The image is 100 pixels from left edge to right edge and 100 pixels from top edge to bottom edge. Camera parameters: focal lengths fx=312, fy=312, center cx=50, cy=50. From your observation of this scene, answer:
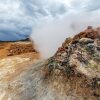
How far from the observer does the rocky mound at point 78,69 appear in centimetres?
1884

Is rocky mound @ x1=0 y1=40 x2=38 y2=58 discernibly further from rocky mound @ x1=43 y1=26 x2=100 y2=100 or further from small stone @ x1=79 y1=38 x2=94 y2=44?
small stone @ x1=79 y1=38 x2=94 y2=44

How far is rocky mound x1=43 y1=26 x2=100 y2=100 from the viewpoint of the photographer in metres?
18.8

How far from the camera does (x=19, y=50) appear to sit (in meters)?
34.6

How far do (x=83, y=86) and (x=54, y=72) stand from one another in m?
2.62

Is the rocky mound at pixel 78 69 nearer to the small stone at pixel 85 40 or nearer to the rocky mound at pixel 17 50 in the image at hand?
A: the small stone at pixel 85 40

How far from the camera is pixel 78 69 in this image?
19766 mm

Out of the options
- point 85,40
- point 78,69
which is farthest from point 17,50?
point 78,69

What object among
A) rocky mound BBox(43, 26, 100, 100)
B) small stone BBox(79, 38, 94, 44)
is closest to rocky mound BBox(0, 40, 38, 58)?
rocky mound BBox(43, 26, 100, 100)

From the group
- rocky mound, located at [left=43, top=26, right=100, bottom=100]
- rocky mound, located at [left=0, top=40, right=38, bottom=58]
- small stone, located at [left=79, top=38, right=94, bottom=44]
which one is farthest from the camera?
rocky mound, located at [left=0, top=40, right=38, bottom=58]

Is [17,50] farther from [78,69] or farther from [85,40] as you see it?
[78,69]

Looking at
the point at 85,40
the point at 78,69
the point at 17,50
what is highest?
the point at 85,40

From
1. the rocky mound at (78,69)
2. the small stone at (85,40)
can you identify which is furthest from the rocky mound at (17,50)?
the small stone at (85,40)

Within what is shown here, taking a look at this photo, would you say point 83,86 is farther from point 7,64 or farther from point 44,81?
point 7,64

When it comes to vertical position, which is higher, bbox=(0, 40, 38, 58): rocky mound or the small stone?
the small stone
